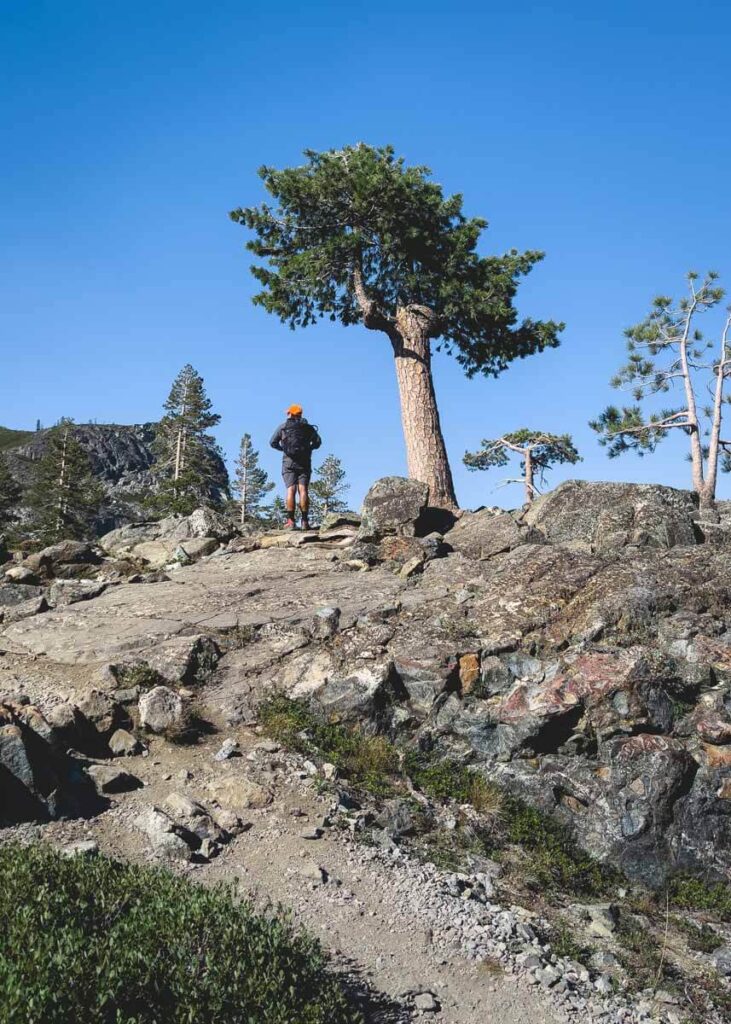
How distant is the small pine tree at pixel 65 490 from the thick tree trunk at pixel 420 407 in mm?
27483

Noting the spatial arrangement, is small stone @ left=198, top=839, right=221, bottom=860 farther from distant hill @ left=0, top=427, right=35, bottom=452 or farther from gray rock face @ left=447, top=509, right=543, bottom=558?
distant hill @ left=0, top=427, right=35, bottom=452

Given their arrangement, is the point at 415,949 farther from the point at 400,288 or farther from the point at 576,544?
the point at 400,288

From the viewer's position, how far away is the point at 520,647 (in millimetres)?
12188

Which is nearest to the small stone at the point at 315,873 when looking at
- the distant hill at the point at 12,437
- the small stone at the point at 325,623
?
the small stone at the point at 325,623

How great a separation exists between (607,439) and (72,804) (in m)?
21.7

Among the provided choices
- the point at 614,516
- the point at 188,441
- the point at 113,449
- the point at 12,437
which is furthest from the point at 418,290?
the point at 12,437

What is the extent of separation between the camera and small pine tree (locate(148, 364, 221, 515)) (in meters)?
43.0

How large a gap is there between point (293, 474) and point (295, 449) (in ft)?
2.29

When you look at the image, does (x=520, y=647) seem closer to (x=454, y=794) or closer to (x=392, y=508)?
(x=454, y=794)

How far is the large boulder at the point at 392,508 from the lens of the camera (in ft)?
57.7

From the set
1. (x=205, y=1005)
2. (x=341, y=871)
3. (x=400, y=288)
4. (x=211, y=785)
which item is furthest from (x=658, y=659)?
(x=400, y=288)

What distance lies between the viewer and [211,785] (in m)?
9.55

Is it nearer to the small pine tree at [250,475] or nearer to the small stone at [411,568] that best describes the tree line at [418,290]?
the small stone at [411,568]

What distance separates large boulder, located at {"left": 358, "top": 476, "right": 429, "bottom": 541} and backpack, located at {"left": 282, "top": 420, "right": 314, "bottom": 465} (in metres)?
2.21
